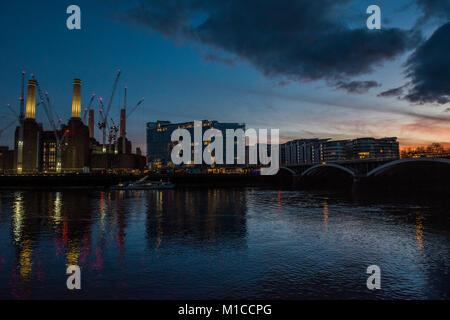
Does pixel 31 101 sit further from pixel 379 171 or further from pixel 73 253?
pixel 73 253

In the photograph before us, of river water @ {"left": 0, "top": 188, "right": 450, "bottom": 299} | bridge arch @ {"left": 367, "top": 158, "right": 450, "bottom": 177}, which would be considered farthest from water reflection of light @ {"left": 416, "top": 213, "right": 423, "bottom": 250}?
bridge arch @ {"left": 367, "top": 158, "right": 450, "bottom": 177}

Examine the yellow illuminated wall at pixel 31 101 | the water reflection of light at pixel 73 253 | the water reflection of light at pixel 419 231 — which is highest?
the yellow illuminated wall at pixel 31 101

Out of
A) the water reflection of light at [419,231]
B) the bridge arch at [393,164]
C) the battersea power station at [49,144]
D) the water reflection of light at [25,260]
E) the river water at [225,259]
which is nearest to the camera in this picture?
the river water at [225,259]

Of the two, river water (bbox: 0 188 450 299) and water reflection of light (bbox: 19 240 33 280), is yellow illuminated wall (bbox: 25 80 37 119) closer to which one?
river water (bbox: 0 188 450 299)

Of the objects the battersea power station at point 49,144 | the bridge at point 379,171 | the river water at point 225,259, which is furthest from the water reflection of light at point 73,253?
the battersea power station at point 49,144

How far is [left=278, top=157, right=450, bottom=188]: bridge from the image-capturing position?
81600 mm

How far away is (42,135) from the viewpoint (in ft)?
645

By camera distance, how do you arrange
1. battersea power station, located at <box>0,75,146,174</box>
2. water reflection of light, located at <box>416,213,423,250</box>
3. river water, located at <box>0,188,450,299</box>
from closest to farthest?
river water, located at <box>0,188,450,299</box> < water reflection of light, located at <box>416,213,423,250</box> < battersea power station, located at <box>0,75,146,174</box>

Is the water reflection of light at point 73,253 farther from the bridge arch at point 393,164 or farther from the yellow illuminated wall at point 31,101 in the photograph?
the yellow illuminated wall at point 31,101

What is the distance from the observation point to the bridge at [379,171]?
8160 centimetres

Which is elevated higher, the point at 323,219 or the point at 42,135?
the point at 42,135

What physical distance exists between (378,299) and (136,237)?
59.3 feet
